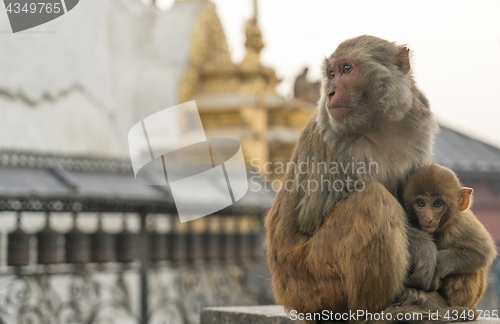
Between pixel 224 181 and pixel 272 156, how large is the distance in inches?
218

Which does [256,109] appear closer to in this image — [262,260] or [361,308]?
[262,260]

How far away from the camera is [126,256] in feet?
16.1

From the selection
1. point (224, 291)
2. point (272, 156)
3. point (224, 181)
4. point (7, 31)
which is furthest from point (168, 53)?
point (224, 291)

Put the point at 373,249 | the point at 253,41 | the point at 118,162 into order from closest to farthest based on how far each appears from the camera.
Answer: the point at 373,249 < the point at 118,162 < the point at 253,41

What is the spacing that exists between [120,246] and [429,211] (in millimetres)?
3438

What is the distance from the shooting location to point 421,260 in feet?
6.69

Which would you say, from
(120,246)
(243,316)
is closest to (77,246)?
(120,246)

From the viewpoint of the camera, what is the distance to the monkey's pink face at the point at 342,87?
6.64 feet

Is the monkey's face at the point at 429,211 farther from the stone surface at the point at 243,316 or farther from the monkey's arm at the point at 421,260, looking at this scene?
the stone surface at the point at 243,316

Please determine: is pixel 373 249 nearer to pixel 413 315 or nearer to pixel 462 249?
pixel 413 315

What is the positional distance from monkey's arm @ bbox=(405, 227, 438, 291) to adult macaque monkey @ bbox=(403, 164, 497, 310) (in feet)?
0.17

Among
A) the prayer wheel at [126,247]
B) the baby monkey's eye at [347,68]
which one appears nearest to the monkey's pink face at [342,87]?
the baby monkey's eye at [347,68]

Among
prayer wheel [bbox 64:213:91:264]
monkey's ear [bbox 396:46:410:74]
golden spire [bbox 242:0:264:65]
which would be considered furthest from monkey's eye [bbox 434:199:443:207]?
golden spire [bbox 242:0:264:65]

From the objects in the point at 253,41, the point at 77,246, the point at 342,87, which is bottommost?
the point at 77,246
